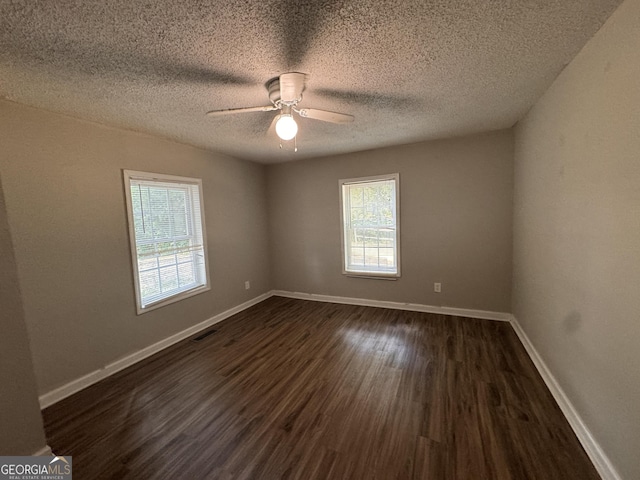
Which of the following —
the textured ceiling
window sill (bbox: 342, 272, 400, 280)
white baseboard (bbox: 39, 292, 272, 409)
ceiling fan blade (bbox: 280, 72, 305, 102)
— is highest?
the textured ceiling

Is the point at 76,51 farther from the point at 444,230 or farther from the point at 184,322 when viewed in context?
the point at 444,230

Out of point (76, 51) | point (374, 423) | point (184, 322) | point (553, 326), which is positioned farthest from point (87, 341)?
point (553, 326)

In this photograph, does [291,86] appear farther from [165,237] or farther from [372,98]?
[165,237]

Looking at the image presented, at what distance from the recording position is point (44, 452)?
1.56 m

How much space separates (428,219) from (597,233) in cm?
216

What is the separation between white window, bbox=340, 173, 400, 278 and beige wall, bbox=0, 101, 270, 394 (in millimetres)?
2338

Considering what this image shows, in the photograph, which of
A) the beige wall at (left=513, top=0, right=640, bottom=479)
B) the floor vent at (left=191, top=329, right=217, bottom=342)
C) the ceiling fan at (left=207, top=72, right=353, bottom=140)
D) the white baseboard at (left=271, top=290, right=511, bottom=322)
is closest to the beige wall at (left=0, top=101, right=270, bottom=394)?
the floor vent at (left=191, top=329, right=217, bottom=342)

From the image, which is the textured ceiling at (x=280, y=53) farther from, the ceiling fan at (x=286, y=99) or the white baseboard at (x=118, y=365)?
the white baseboard at (x=118, y=365)

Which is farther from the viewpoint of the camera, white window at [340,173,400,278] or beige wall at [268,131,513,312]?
white window at [340,173,400,278]

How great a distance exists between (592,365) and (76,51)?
3341 mm

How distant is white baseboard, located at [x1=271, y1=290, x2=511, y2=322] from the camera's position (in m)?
3.36

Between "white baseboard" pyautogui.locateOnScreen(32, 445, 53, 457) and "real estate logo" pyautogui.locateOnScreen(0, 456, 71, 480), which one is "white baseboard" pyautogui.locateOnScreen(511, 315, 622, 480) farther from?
"white baseboard" pyautogui.locateOnScreen(32, 445, 53, 457)

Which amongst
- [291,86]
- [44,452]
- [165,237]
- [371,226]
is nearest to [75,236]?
[165,237]

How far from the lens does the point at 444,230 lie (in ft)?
11.5
